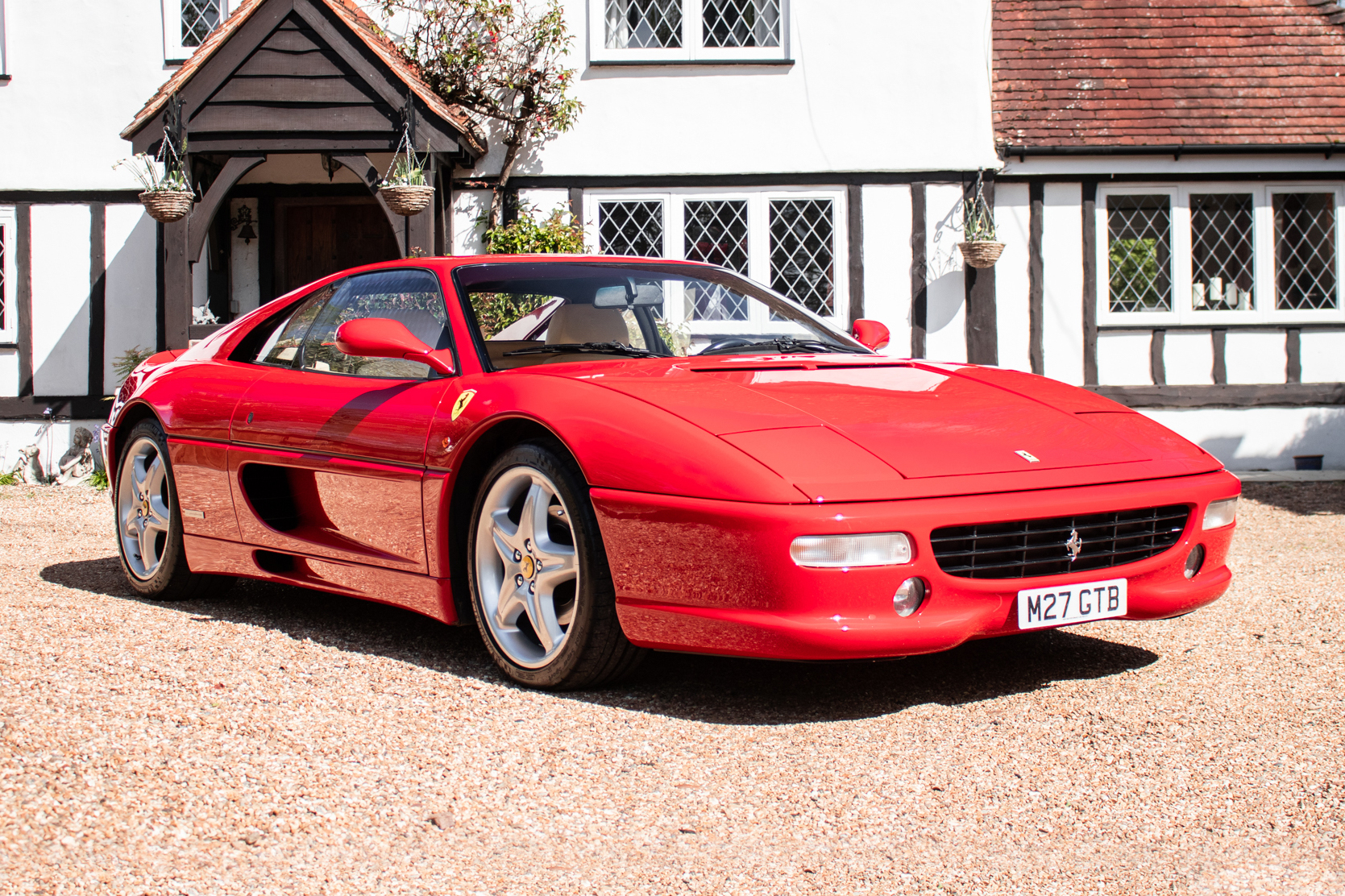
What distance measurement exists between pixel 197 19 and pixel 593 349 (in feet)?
32.2

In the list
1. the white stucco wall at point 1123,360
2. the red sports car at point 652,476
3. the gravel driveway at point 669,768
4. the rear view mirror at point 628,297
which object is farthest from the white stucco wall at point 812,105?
the gravel driveway at point 669,768

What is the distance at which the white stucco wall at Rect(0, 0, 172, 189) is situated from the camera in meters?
12.1

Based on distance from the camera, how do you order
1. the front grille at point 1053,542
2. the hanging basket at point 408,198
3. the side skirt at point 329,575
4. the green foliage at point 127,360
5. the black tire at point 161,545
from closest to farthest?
1. the front grille at point 1053,542
2. the side skirt at point 329,575
3. the black tire at point 161,545
4. the hanging basket at point 408,198
5. the green foliage at point 127,360

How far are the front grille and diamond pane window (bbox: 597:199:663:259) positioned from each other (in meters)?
8.77

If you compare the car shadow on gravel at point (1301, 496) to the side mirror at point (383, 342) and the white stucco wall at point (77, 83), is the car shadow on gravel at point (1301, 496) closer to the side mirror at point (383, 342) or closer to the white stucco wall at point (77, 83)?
the side mirror at point (383, 342)

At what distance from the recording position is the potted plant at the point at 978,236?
1151 cm

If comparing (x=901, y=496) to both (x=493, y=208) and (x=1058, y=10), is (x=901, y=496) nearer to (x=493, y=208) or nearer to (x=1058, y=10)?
(x=493, y=208)

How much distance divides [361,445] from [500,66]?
8.34 meters

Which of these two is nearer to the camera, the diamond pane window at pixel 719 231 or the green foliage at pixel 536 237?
the green foliage at pixel 536 237

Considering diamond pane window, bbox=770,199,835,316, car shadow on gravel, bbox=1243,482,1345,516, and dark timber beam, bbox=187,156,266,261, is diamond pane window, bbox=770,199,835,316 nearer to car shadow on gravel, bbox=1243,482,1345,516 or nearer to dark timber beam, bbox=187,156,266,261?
car shadow on gravel, bbox=1243,482,1345,516

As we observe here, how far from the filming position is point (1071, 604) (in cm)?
329

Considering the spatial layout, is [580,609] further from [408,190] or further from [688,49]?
[688,49]

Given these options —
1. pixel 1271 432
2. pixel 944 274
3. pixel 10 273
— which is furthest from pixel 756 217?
pixel 10 273

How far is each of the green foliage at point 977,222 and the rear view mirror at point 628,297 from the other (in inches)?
301
